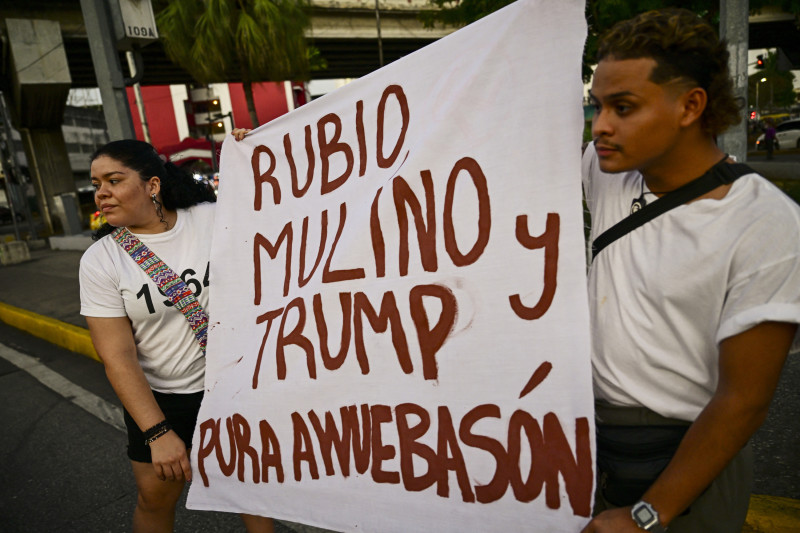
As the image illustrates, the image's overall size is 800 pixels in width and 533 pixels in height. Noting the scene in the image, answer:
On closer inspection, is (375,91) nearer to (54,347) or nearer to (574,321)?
(574,321)

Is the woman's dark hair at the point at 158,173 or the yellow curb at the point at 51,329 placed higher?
the woman's dark hair at the point at 158,173

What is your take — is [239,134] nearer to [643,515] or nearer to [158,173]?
[158,173]

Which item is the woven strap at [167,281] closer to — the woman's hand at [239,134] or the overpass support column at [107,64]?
the woman's hand at [239,134]

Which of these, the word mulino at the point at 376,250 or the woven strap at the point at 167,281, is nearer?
the word mulino at the point at 376,250

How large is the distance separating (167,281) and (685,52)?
1659 mm

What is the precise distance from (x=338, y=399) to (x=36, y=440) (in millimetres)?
3053

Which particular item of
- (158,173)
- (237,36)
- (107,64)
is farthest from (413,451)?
(237,36)

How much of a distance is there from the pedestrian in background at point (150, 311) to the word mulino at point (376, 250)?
0.97 ft

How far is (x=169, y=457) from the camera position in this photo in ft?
5.95

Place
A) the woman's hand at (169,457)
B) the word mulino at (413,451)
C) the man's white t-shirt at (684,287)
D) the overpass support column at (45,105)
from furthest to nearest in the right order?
the overpass support column at (45,105)
the woman's hand at (169,457)
the word mulino at (413,451)
the man's white t-shirt at (684,287)

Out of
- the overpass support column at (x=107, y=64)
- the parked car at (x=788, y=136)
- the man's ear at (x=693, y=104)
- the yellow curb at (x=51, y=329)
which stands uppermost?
the overpass support column at (x=107, y=64)

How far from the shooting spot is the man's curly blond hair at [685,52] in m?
1.03

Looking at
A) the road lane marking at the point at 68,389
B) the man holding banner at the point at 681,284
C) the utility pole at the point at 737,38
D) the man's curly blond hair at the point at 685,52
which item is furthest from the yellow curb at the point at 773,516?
the utility pole at the point at 737,38

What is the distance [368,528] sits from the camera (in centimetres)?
157
